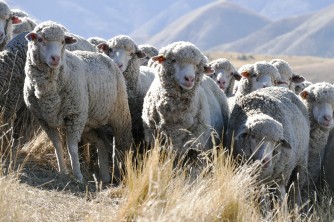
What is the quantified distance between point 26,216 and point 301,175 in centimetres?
411

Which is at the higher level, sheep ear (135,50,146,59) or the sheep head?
the sheep head

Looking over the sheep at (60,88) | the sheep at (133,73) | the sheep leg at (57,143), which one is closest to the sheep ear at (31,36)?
the sheep at (60,88)

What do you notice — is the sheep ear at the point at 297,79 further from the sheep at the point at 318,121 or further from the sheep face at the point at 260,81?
the sheep at the point at 318,121

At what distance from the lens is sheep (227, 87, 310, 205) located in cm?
720

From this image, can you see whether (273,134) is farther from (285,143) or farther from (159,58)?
(159,58)

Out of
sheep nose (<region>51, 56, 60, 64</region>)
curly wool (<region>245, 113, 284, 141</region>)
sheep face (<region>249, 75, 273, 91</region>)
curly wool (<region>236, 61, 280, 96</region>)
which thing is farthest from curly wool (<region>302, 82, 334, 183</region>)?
sheep nose (<region>51, 56, 60, 64</region>)

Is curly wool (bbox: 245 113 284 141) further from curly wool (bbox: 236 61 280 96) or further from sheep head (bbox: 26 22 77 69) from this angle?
curly wool (bbox: 236 61 280 96)

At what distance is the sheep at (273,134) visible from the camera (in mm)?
7203

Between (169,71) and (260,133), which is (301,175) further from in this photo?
(169,71)

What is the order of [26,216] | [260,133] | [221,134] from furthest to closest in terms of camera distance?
1. [221,134]
2. [260,133]
3. [26,216]

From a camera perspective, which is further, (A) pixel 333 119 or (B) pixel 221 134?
(A) pixel 333 119

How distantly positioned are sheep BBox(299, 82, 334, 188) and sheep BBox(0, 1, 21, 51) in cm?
424

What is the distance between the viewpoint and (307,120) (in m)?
8.62

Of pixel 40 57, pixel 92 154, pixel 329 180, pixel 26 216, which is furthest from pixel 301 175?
pixel 26 216
